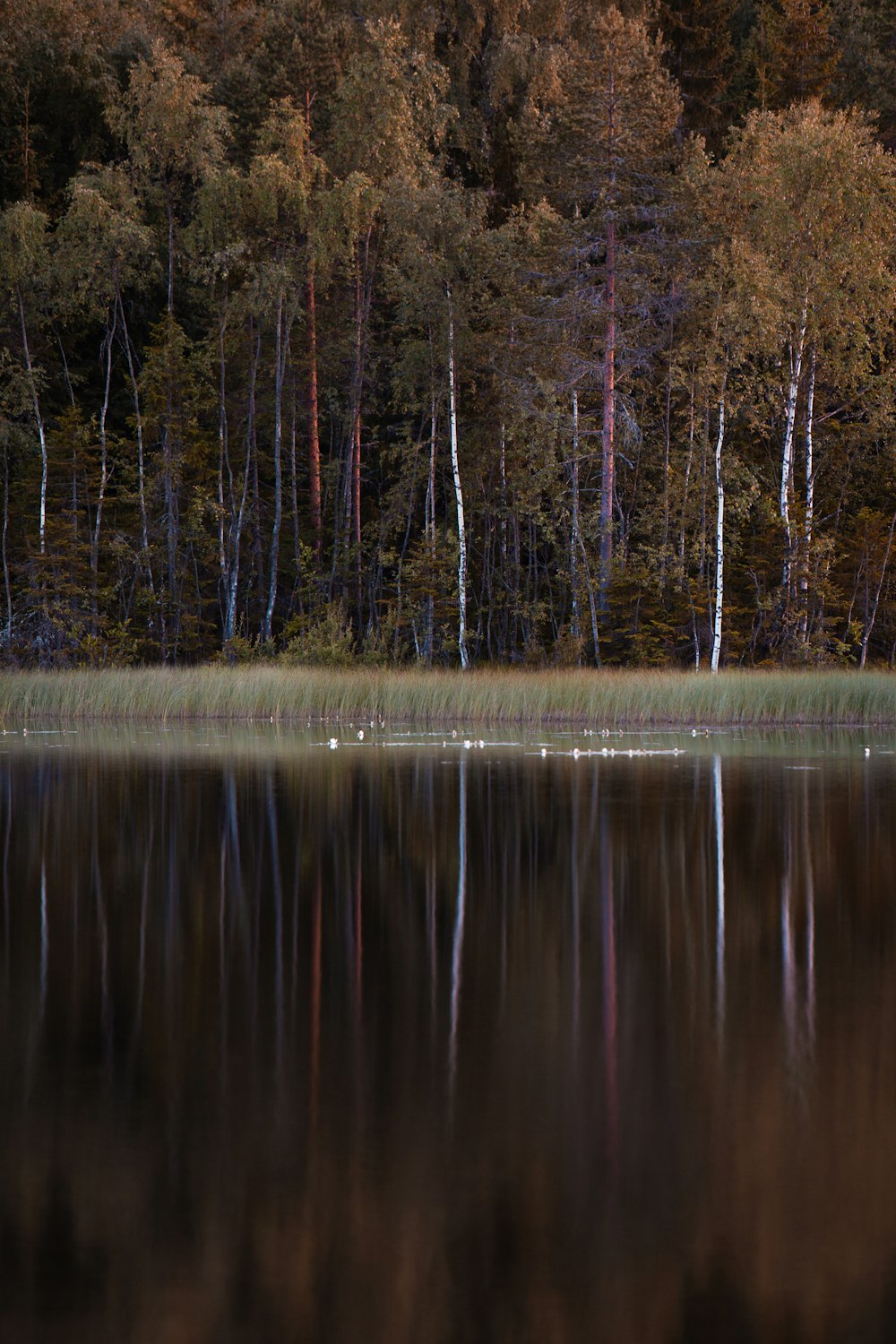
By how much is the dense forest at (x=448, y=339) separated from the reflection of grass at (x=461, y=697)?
13.9ft

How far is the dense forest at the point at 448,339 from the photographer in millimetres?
27734

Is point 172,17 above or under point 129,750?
above

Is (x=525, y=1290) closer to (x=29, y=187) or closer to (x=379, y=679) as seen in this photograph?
(x=379, y=679)

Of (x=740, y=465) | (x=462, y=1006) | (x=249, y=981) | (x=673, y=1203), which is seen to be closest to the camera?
(x=673, y=1203)

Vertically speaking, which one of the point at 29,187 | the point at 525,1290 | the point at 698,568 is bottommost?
the point at 525,1290

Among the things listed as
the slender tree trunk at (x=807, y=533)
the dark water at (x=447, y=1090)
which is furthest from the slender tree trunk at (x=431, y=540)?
Answer: the dark water at (x=447, y=1090)

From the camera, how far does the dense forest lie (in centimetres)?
2773

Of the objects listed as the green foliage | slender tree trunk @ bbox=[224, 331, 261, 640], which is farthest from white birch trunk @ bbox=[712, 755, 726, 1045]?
slender tree trunk @ bbox=[224, 331, 261, 640]

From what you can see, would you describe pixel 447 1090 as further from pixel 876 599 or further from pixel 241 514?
pixel 241 514

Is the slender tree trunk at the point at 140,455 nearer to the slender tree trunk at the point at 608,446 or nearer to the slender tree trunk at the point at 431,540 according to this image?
the slender tree trunk at the point at 431,540

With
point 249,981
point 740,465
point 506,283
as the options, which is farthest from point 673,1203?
point 506,283

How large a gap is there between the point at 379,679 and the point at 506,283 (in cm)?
1063

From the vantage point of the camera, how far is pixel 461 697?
70.0 feet

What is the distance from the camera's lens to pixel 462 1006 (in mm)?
5668
